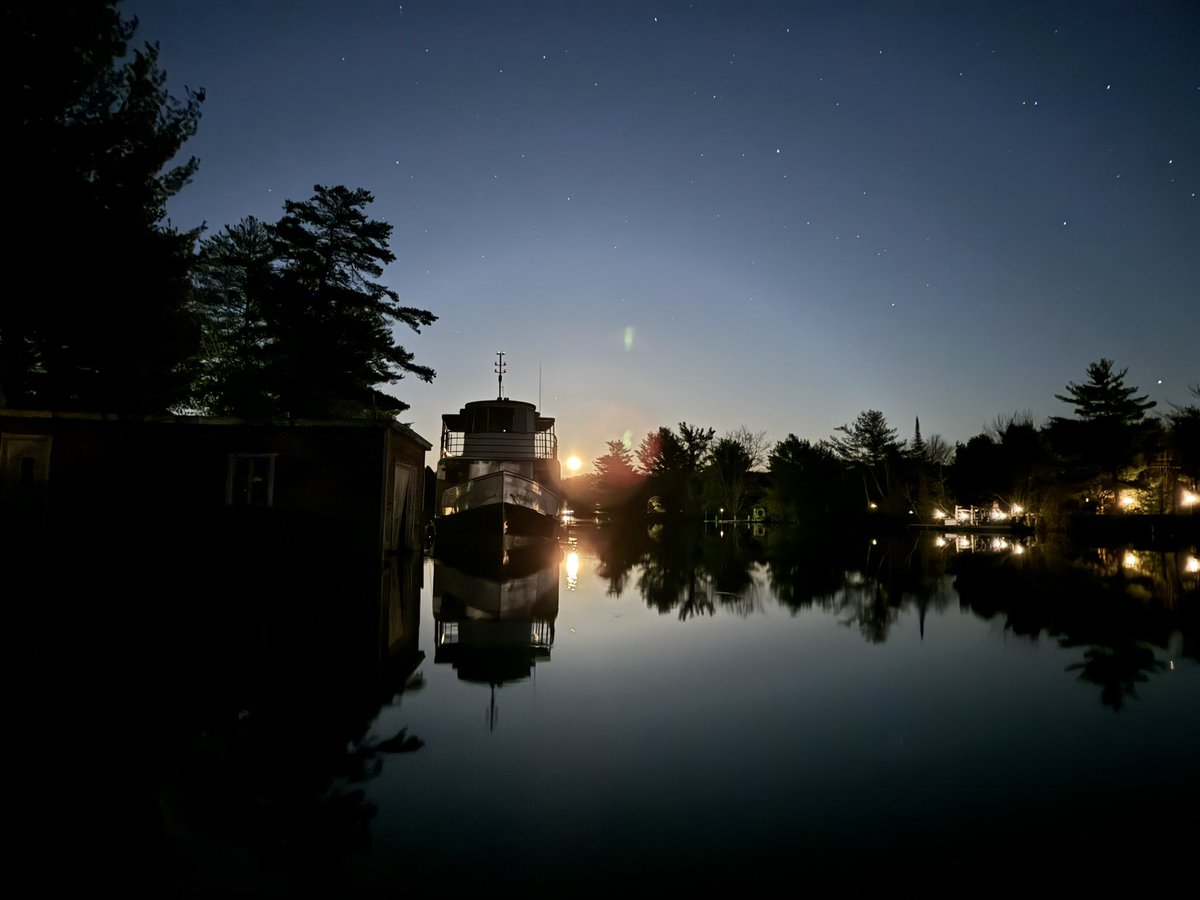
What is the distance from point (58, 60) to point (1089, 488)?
49.6 m

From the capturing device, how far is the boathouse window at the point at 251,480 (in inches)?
606

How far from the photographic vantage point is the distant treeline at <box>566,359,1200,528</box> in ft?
127

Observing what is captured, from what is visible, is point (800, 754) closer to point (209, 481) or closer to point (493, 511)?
point (209, 481)

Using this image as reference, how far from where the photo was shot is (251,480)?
50.6ft

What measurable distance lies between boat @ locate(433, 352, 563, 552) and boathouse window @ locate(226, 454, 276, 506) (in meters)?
6.06

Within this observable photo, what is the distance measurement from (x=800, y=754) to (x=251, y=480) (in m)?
14.6

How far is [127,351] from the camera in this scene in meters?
18.4

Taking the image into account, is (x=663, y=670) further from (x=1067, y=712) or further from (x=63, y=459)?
(x=63, y=459)

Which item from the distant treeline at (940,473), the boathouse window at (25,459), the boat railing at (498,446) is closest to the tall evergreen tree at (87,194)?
the boathouse window at (25,459)

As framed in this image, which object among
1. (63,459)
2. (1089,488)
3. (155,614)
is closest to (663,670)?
(155,614)

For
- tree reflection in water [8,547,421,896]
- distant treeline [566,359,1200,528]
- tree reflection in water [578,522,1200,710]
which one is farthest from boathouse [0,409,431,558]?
distant treeline [566,359,1200,528]

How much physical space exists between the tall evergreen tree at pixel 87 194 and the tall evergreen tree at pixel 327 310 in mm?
4460

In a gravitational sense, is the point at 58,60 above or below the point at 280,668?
above

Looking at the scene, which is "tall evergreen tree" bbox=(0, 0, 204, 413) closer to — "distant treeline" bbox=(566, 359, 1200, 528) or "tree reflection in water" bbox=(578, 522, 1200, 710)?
"tree reflection in water" bbox=(578, 522, 1200, 710)
